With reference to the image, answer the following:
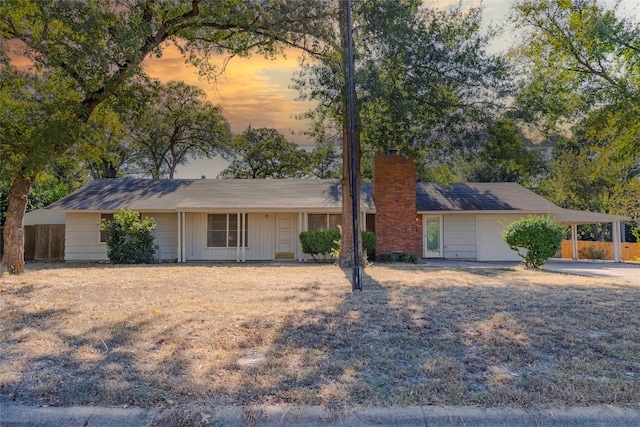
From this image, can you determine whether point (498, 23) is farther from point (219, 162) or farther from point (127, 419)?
point (219, 162)

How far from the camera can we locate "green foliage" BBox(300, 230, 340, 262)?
693 inches

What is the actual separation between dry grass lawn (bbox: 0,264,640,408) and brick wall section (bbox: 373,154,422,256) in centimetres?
1080

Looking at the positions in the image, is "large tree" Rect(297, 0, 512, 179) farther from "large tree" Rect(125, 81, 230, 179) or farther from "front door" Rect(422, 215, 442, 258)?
"large tree" Rect(125, 81, 230, 179)

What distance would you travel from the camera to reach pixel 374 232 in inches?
762

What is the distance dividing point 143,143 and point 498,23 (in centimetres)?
2178

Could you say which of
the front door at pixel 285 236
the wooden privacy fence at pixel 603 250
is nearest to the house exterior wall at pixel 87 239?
the front door at pixel 285 236

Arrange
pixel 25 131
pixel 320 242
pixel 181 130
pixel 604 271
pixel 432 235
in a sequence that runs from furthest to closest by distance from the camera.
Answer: pixel 181 130
pixel 432 235
pixel 320 242
pixel 604 271
pixel 25 131

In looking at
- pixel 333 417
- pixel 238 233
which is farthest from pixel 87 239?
pixel 333 417

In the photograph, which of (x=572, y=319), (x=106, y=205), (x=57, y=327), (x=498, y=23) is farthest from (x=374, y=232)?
(x=57, y=327)

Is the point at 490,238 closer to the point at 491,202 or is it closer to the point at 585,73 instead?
the point at 491,202

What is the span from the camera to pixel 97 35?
1102cm

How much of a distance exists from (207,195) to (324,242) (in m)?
5.74

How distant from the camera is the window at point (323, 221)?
19.3m

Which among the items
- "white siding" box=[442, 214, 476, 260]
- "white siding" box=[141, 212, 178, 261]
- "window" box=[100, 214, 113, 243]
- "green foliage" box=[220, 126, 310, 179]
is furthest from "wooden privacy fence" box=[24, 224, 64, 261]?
"white siding" box=[442, 214, 476, 260]
